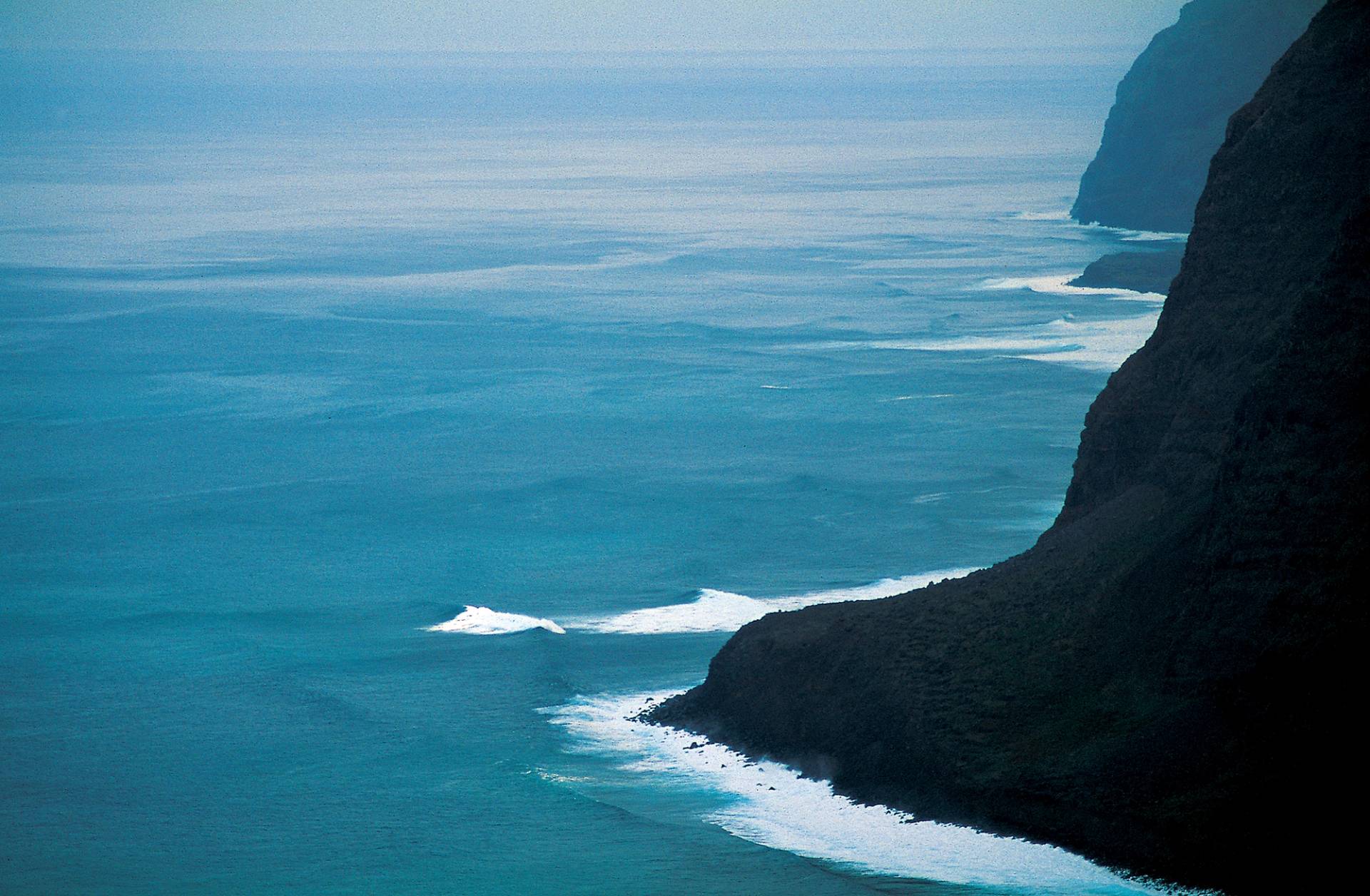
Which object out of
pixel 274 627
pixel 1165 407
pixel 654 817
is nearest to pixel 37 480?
pixel 274 627

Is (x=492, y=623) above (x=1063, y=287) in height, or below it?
below

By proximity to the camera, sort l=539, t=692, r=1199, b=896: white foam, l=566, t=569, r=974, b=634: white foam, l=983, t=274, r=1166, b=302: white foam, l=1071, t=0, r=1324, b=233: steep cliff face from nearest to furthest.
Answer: l=539, t=692, r=1199, b=896: white foam < l=566, t=569, r=974, b=634: white foam < l=983, t=274, r=1166, b=302: white foam < l=1071, t=0, r=1324, b=233: steep cliff face

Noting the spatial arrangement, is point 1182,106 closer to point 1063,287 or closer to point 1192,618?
point 1063,287

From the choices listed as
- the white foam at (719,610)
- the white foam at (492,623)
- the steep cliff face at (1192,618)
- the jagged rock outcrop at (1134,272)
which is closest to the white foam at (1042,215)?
the jagged rock outcrop at (1134,272)

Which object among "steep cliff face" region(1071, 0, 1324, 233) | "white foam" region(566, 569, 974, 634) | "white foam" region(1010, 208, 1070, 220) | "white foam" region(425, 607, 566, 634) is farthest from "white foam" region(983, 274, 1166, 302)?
"white foam" region(425, 607, 566, 634)

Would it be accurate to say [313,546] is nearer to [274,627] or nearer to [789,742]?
[274,627]

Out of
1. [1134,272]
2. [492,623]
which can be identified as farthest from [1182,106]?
[492,623]

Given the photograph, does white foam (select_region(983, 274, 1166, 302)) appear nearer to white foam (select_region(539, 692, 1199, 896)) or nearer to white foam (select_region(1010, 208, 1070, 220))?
white foam (select_region(1010, 208, 1070, 220))
